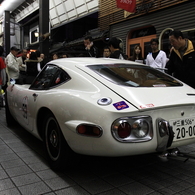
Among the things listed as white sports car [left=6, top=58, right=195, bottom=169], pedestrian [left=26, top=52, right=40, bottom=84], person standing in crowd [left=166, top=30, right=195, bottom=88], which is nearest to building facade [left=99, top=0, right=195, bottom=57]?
person standing in crowd [left=166, top=30, right=195, bottom=88]

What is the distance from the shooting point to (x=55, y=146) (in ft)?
9.22

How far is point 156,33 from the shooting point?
9.68 m

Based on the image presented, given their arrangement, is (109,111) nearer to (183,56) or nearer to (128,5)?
(183,56)

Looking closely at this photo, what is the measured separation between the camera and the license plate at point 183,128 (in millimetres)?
2338

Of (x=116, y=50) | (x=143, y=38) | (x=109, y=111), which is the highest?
(x=143, y=38)

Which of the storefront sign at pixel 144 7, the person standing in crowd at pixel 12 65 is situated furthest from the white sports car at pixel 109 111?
the storefront sign at pixel 144 7

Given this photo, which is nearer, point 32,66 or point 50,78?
point 50,78

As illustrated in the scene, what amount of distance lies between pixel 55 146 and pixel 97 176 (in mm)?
602

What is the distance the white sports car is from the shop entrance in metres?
7.43

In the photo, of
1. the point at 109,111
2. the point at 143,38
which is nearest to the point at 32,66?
the point at 109,111

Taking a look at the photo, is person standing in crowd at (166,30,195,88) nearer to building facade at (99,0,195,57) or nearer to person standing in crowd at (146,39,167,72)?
person standing in crowd at (146,39,167,72)

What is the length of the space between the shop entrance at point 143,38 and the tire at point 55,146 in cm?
802

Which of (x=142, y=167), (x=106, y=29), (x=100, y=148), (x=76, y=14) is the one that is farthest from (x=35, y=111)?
(x=76, y=14)

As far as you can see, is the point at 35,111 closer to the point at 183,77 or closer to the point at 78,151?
the point at 78,151
